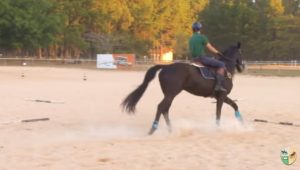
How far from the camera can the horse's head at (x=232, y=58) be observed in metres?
13.2

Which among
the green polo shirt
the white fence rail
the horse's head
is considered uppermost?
the green polo shirt

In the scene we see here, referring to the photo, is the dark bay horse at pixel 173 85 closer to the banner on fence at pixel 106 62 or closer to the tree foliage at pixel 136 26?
the banner on fence at pixel 106 62

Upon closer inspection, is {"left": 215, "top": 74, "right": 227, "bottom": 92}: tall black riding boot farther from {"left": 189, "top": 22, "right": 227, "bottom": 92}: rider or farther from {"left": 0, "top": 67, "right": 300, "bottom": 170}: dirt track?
{"left": 0, "top": 67, "right": 300, "bottom": 170}: dirt track

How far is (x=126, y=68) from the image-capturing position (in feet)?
197

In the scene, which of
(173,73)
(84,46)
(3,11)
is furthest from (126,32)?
(173,73)

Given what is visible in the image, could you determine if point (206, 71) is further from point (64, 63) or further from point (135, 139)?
point (64, 63)

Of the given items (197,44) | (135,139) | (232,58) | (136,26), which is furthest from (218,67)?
(136,26)

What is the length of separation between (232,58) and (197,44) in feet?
4.49

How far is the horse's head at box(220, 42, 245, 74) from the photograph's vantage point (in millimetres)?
13179

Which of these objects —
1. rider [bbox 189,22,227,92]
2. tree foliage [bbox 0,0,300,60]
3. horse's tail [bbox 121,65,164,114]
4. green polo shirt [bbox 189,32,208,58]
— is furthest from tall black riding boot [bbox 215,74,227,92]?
tree foliage [bbox 0,0,300,60]

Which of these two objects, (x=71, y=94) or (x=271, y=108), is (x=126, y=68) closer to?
(x=71, y=94)

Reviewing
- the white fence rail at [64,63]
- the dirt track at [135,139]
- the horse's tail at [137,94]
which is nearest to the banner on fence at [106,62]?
the white fence rail at [64,63]

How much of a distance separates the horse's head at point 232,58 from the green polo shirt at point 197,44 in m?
1.03

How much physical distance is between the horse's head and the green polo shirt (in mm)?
1030
